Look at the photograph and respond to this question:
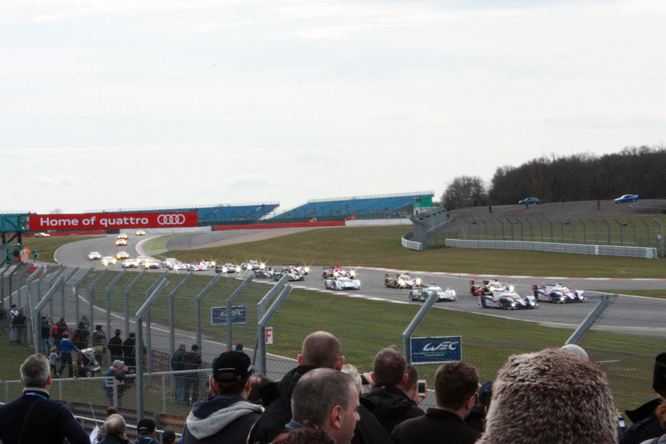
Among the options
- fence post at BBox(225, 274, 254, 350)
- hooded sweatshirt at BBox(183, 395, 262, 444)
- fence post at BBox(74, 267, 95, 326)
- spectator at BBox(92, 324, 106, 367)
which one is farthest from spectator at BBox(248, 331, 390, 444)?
fence post at BBox(74, 267, 95, 326)

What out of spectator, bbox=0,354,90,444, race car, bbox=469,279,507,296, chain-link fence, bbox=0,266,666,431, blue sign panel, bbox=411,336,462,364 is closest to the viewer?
spectator, bbox=0,354,90,444

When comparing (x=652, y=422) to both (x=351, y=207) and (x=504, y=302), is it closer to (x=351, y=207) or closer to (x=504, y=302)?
(x=504, y=302)

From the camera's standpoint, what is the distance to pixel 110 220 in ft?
118

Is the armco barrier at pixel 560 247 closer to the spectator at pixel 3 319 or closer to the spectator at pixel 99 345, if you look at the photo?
the spectator at pixel 3 319

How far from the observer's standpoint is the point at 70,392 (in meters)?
10.5

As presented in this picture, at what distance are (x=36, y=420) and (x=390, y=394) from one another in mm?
2170

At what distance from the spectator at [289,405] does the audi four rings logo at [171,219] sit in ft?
113

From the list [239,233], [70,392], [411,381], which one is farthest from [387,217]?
[411,381]

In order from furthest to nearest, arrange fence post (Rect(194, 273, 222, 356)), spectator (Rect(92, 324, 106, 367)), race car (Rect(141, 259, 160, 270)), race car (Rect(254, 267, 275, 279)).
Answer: race car (Rect(141, 259, 160, 270)) < race car (Rect(254, 267, 275, 279)) < spectator (Rect(92, 324, 106, 367)) < fence post (Rect(194, 273, 222, 356))

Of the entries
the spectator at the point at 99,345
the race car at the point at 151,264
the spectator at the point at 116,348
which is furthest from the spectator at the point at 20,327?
the race car at the point at 151,264

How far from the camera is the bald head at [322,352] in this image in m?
3.33

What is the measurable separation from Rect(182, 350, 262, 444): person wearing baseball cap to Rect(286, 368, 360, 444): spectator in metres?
0.89

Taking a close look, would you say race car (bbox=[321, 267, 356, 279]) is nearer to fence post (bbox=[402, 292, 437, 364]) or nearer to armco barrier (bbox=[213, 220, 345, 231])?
fence post (bbox=[402, 292, 437, 364])

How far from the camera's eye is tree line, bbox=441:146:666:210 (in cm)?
9781
